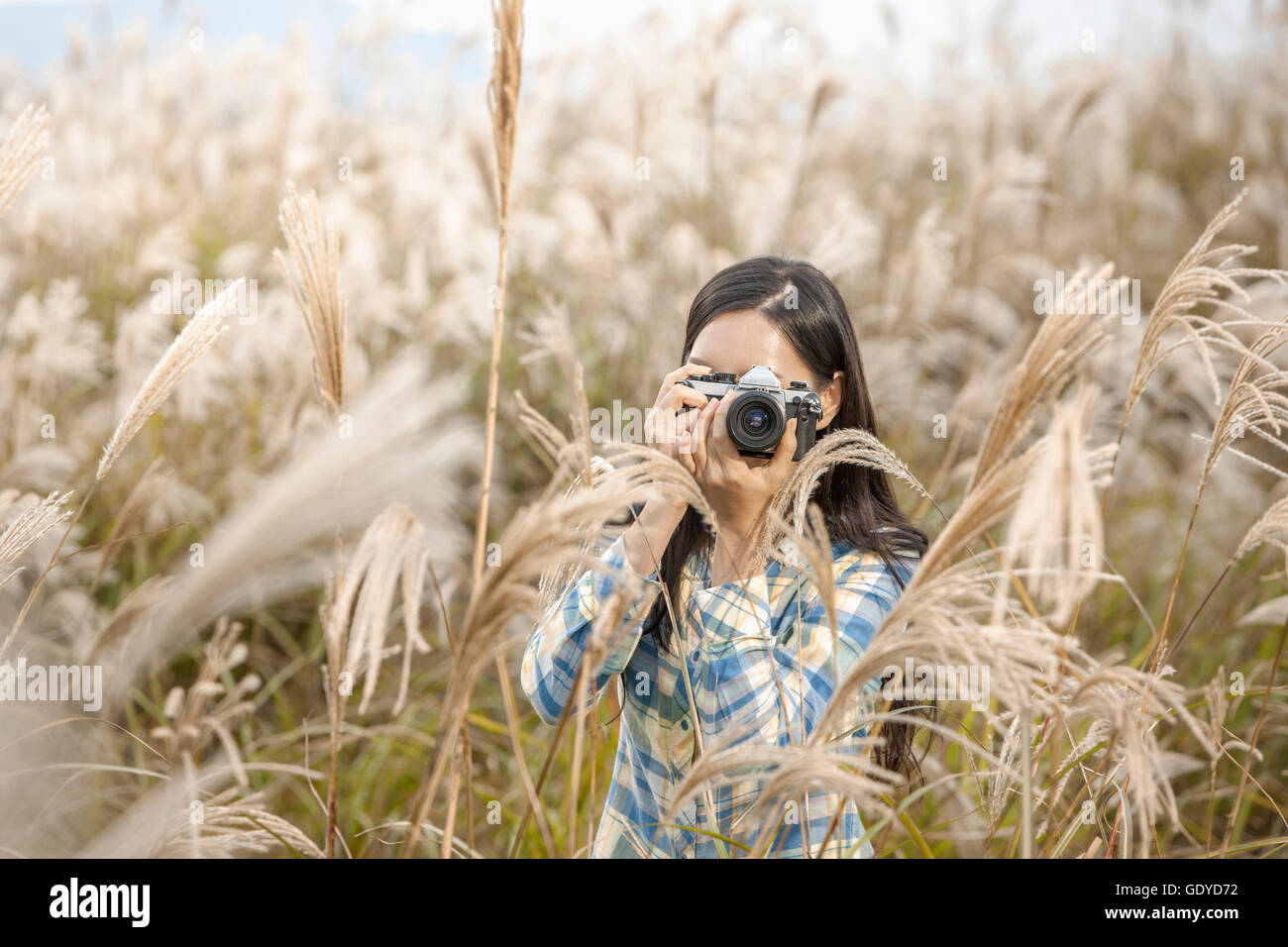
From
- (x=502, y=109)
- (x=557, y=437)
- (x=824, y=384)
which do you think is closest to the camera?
(x=557, y=437)

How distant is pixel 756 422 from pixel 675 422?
0.34 feet

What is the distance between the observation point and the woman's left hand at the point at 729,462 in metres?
1.21

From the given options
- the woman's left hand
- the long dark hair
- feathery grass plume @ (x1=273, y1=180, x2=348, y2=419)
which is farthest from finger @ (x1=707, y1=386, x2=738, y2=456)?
feathery grass plume @ (x1=273, y1=180, x2=348, y2=419)

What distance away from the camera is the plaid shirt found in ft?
3.68

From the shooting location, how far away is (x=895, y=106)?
551cm

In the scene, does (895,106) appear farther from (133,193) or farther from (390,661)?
(390,661)

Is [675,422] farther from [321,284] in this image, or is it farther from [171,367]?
[171,367]

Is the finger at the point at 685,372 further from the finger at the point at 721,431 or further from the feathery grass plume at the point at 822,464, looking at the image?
the feathery grass plume at the point at 822,464

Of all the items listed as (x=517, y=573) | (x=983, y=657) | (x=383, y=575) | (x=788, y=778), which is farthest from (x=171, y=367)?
(x=983, y=657)

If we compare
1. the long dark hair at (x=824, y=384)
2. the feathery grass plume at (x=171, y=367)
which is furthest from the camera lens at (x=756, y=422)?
the feathery grass plume at (x=171, y=367)

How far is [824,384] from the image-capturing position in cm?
148

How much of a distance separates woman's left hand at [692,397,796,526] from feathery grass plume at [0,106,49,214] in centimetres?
85

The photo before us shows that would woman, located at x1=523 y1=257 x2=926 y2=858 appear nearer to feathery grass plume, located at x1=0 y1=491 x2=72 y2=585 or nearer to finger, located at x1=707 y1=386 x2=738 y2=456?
finger, located at x1=707 y1=386 x2=738 y2=456
